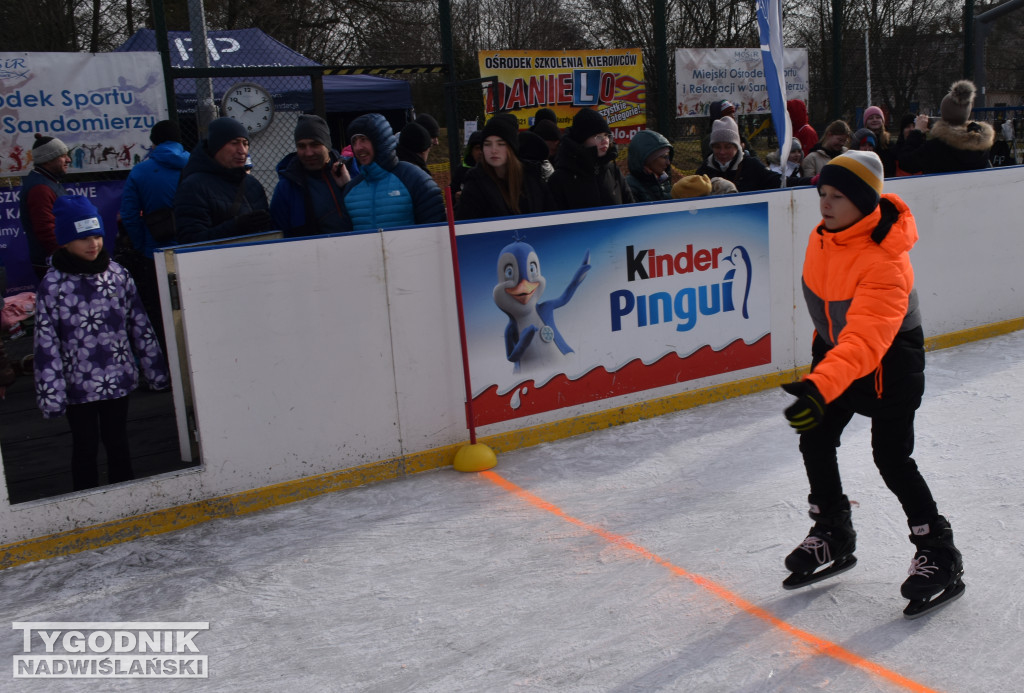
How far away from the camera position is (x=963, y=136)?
23.7 feet

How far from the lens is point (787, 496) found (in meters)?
4.34

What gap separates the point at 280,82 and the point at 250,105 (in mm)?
3791

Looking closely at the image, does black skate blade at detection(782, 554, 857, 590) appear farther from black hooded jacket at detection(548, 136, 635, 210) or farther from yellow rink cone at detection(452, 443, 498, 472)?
black hooded jacket at detection(548, 136, 635, 210)

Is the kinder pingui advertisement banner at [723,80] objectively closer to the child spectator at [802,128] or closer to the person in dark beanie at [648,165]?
the child spectator at [802,128]

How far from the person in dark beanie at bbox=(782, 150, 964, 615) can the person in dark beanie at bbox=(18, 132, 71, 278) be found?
5172mm

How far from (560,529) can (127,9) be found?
15708 millimetres

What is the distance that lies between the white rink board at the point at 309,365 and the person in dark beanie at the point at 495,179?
234mm

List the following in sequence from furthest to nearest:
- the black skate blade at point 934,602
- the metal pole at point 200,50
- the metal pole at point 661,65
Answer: the metal pole at point 661,65 → the metal pole at point 200,50 → the black skate blade at point 934,602

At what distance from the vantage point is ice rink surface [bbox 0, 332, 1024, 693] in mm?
2914

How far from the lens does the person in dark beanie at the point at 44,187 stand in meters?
6.26

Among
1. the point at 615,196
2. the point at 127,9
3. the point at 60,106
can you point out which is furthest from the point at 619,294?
the point at 127,9

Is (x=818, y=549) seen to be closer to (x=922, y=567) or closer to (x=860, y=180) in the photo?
(x=922, y=567)

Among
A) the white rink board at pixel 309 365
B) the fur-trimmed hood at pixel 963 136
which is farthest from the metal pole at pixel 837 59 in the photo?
the white rink board at pixel 309 365

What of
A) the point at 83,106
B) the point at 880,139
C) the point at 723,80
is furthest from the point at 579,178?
the point at 723,80
